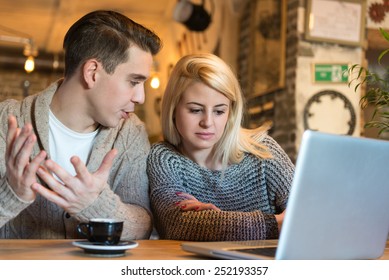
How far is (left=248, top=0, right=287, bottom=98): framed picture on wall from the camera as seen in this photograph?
423 centimetres

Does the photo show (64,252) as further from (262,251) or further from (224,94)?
(224,94)

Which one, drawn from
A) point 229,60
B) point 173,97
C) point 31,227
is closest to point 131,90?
point 173,97

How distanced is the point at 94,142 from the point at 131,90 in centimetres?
20

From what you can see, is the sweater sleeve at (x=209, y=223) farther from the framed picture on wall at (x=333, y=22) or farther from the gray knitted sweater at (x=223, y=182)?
the framed picture on wall at (x=333, y=22)

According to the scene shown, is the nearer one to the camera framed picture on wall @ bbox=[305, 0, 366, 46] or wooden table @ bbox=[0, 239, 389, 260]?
wooden table @ bbox=[0, 239, 389, 260]

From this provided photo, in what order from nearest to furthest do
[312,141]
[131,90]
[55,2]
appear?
[312,141], [131,90], [55,2]

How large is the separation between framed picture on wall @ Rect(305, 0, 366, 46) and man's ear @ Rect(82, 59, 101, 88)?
2.38 metres

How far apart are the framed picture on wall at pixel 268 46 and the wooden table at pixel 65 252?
292 centimetres

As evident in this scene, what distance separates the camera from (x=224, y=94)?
6.32ft

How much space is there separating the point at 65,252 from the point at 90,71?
805 millimetres

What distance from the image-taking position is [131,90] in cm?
187

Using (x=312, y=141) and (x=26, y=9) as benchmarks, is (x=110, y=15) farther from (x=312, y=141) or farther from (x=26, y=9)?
(x=26, y=9)

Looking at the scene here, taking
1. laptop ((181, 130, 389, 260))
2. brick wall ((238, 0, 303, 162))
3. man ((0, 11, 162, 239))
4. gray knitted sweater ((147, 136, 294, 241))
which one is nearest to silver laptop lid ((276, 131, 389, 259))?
laptop ((181, 130, 389, 260))

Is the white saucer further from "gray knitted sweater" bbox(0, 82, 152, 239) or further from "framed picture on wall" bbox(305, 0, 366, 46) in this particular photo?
"framed picture on wall" bbox(305, 0, 366, 46)
